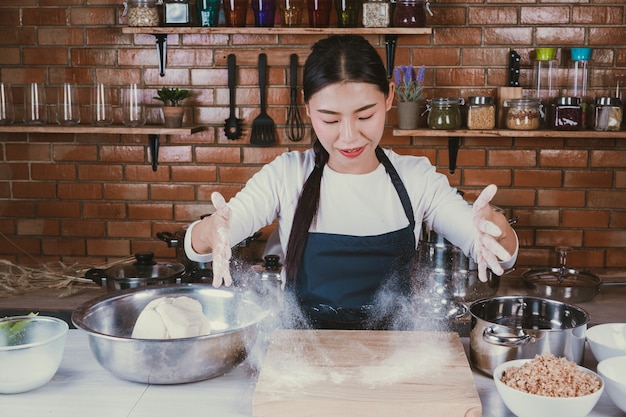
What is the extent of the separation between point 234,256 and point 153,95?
0.89 meters

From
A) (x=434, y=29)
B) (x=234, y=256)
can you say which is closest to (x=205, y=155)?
(x=234, y=256)

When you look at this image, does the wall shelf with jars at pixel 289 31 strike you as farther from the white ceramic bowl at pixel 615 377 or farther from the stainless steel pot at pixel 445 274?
the white ceramic bowl at pixel 615 377

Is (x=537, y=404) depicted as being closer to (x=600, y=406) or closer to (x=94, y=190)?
(x=600, y=406)

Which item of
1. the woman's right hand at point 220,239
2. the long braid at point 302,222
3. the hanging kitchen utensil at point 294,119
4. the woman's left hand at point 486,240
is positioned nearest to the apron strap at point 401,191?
the long braid at point 302,222

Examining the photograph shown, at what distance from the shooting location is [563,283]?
3094 millimetres

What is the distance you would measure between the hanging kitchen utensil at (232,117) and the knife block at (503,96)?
1.16 meters

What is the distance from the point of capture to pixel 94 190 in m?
3.54

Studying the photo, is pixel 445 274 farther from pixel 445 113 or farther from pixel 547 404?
pixel 547 404

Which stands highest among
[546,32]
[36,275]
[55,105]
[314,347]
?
[546,32]

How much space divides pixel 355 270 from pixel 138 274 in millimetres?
1046

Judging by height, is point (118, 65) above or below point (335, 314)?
above

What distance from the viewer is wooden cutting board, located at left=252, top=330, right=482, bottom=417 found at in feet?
4.96

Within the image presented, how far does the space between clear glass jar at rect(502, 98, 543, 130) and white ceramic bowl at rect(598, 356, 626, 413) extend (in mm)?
1616

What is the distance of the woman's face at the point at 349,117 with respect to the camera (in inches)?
84.0
